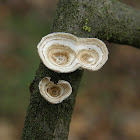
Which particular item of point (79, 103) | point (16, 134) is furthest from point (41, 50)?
point (79, 103)

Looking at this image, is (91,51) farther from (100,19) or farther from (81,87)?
(81,87)

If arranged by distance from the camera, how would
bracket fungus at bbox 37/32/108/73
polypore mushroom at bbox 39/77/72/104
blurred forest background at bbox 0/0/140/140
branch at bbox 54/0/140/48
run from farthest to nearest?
blurred forest background at bbox 0/0/140/140 < branch at bbox 54/0/140/48 < bracket fungus at bbox 37/32/108/73 < polypore mushroom at bbox 39/77/72/104

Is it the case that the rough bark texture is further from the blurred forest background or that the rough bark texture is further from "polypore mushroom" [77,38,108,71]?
the blurred forest background

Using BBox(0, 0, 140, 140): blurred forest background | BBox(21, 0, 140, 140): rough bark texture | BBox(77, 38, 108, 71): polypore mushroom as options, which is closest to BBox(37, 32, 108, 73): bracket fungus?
BBox(77, 38, 108, 71): polypore mushroom

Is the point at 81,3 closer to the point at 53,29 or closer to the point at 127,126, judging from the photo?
the point at 53,29

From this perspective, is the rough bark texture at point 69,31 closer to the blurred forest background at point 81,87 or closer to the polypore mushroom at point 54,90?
the polypore mushroom at point 54,90

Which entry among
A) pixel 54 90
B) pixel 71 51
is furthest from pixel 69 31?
pixel 54 90
